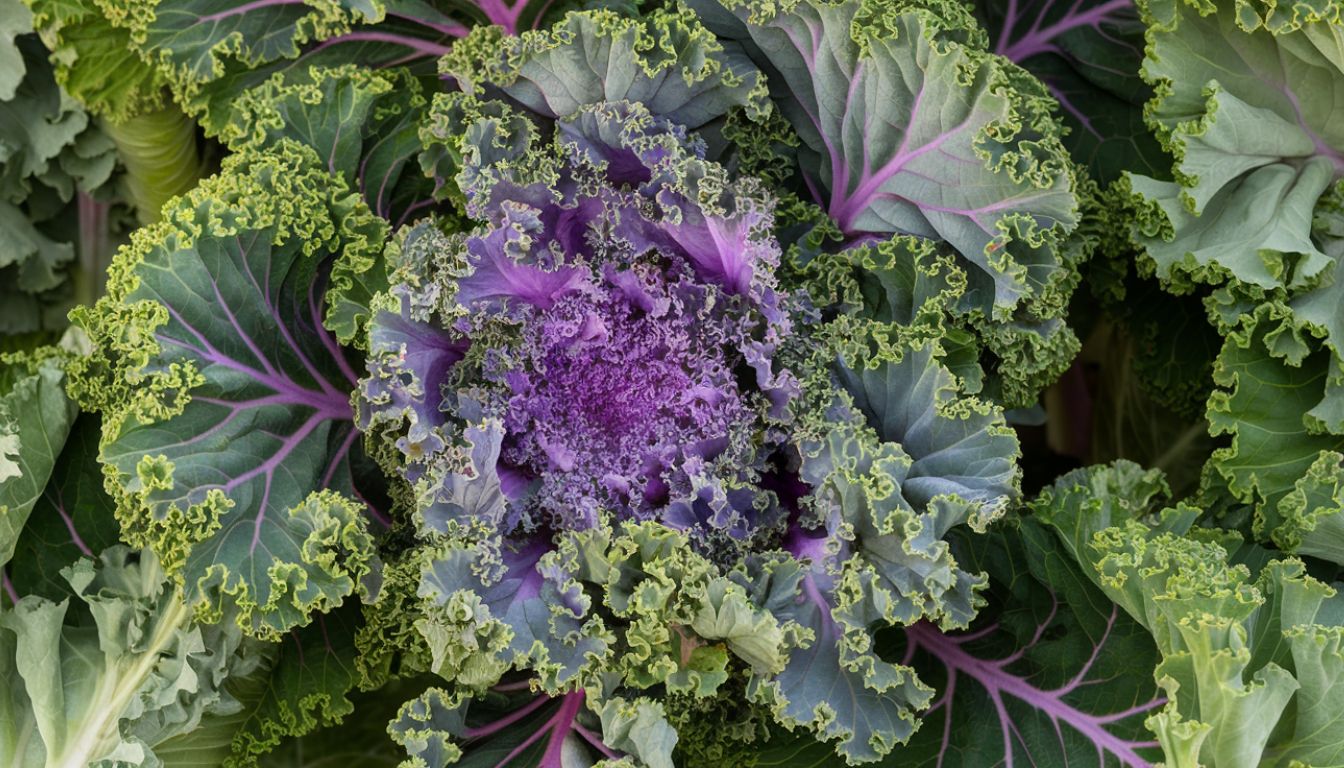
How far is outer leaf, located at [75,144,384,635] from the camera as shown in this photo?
2.13 meters

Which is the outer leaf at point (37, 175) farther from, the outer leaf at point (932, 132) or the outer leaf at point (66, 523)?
the outer leaf at point (932, 132)

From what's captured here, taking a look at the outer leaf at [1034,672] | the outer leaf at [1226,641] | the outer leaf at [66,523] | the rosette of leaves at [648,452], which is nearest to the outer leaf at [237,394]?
the rosette of leaves at [648,452]

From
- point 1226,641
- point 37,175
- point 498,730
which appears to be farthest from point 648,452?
point 37,175

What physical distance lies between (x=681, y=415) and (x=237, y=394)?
0.79 meters

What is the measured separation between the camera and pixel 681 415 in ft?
7.23

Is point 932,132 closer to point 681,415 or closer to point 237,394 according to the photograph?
point 681,415

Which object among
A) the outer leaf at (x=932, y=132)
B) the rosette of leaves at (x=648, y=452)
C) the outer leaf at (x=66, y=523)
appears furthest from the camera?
the outer leaf at (x=66, y=523)

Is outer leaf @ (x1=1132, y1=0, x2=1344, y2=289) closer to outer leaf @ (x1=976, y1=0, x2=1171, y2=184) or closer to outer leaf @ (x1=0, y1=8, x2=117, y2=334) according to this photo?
outer leaf @ (x1=976, y1=0, x2=1171, y2=184)

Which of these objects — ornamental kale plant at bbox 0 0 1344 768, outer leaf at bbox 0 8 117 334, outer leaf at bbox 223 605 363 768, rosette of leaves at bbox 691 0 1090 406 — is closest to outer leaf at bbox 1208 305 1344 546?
ornamental kale plant at bbox 0 0 1344 768

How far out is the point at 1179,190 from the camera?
233 cm

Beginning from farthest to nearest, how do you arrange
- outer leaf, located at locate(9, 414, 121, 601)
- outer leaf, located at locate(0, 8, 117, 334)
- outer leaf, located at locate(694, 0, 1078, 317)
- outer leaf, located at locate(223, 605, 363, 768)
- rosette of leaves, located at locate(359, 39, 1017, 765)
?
outer leaf, located at locate(0, 8, 117, 334) → outer leaf, located at locate(9, 414, 121, 601) → outer leaf, located at locate(223, 605, 363, 768) → outer leaf, located at locate(694, 0, 1078, 317) → rosette of leaves, located at locate(359, 39, 1017, 765)

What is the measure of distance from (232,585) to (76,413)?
653 mm

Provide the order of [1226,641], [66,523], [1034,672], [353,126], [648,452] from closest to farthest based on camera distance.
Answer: [1226,641] → [648,452] → [1034,672] → [353,126] → [66,523]

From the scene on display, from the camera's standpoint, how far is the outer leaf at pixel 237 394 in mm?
2133
